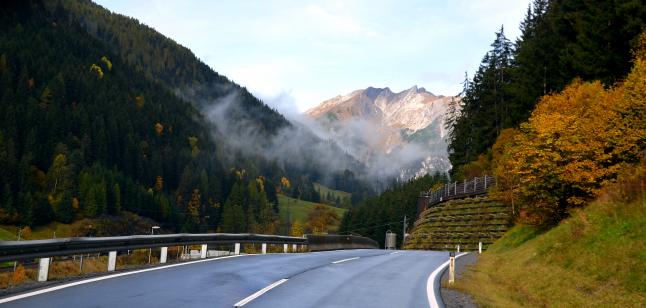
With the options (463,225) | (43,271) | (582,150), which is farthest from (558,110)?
(43,271)

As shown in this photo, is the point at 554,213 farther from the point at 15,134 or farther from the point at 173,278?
the point at 15,134

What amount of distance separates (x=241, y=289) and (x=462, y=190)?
159 feet

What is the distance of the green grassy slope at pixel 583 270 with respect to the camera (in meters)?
12.5

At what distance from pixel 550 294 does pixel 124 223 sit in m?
134

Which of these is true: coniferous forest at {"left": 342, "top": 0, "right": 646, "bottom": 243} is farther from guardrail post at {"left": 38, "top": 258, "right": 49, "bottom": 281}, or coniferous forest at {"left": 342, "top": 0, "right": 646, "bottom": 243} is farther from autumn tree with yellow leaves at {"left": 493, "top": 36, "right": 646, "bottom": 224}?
guardrail post at {"left": 38, "top": 258, "right": 49, "bottom": 281}

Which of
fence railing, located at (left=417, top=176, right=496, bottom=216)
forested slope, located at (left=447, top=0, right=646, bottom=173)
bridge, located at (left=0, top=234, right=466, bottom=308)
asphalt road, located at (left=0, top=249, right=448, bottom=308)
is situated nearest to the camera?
asphalt road, located at (left=0, top=249, right=448, bottom=308)

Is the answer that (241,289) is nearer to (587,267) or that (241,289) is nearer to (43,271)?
(43,271)

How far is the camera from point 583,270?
14820 mm

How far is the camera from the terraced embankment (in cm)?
4614

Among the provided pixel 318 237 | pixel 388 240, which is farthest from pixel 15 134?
pixel 318 237

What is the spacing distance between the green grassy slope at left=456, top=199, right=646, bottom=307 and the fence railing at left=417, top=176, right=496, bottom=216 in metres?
30.7

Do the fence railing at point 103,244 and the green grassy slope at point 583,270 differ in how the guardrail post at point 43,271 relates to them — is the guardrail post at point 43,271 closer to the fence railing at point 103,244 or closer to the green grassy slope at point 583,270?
the fence railing at point 103,244

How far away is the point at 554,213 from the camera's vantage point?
26078 mm

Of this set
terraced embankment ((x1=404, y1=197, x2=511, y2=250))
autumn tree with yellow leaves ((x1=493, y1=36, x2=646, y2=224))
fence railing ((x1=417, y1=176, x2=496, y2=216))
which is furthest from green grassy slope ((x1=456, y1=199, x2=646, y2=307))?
fence railing ((x1=417, y1=176, x2=496, y2=216))
